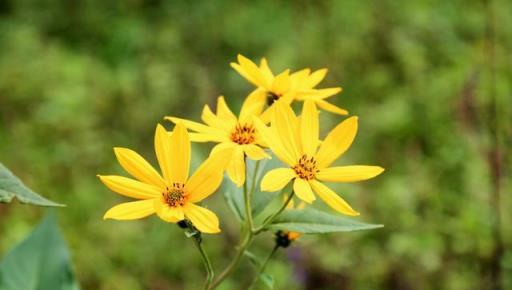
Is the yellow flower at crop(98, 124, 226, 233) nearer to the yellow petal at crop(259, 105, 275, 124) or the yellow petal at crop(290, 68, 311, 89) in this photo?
Answer: the yellow petal at crop(259, 105, 275, 124)

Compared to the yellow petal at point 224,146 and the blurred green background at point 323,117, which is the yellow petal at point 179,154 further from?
the blurred green background at point 323,117

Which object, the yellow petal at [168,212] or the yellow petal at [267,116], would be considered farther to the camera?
the yellow petal at [267,116]

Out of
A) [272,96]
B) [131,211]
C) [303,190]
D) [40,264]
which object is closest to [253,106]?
[272,96]

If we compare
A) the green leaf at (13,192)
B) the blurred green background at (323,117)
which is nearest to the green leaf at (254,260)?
the green leaf at (13,192)

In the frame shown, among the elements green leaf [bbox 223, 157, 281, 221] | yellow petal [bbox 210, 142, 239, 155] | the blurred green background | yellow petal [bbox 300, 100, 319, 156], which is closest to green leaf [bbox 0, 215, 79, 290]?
green leaf [bbox 223, 157, 281, 221]

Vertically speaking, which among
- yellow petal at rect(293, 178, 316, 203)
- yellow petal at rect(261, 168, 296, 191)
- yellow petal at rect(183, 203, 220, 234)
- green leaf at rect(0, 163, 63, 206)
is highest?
green leaf at rect(0, 163, 63, 206)

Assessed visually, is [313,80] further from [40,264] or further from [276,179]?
[40,264]

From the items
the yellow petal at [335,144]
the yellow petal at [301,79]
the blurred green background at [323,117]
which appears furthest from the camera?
the blurred green background at [323,117]

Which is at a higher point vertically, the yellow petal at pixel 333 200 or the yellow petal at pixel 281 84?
the yellow petal at pixel 281 84
